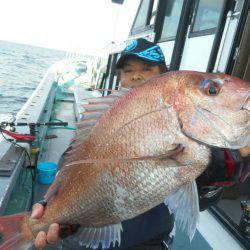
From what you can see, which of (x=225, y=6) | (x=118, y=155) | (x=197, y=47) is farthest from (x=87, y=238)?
(x=197, y=47)

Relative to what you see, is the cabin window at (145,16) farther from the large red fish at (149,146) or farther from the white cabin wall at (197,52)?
the large red fish at (149,146)

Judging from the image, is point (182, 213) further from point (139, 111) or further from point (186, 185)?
point (139, 111)

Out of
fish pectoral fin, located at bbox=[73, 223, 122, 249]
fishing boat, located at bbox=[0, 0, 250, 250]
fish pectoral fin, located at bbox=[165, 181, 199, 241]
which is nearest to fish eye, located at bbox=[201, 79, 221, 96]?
fish pectoral fin, located at bbox=[165, 181, 199, 241]

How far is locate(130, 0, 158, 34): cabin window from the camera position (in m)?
5.81

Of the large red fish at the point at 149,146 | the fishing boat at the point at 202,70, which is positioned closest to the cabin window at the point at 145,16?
the fishing boat at the point at 202,70

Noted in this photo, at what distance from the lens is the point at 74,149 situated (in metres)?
1.58

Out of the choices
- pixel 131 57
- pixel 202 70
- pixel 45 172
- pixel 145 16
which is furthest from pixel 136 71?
pixel 145 16

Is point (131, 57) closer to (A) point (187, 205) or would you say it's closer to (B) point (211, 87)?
(B) point (211, 87)

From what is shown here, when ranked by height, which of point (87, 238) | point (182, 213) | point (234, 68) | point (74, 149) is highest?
point (234, 68)

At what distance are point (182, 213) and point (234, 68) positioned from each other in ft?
5.77

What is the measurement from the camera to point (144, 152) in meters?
1.30

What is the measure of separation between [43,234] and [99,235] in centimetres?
30

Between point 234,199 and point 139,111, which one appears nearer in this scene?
point 139,111

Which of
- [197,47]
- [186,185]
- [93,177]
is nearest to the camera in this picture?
[186,185]
